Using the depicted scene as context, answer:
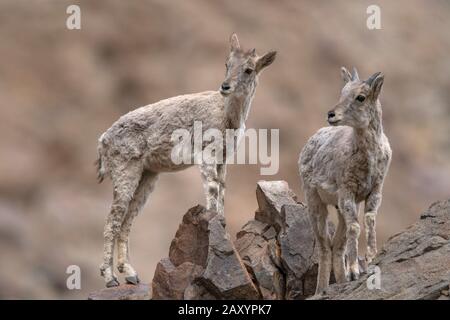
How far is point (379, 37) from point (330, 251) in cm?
2282

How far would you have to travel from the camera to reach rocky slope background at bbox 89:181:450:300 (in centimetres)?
1155

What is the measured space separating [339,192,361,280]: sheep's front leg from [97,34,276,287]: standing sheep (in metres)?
2.40

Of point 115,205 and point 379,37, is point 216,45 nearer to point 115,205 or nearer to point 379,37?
point 379,37

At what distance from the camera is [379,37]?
34.2 m

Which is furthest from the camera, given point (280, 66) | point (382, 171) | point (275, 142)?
point (280, 66)

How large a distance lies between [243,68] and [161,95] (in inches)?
678

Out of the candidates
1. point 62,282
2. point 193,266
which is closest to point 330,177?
point 193,266

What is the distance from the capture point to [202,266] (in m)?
12.6

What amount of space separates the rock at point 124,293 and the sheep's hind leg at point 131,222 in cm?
30

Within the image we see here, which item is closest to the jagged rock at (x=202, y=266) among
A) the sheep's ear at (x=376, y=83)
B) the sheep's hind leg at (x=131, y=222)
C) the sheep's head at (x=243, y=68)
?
the sheep's hind leg at (x=131, y=222)

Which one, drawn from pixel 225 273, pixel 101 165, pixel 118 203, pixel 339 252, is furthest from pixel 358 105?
pixel 101 165

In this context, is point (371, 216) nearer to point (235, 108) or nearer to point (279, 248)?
point (279, 248)

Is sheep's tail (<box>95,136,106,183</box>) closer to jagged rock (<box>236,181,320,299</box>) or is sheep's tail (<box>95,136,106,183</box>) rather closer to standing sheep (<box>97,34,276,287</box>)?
standing sheep (<box>97,34,276,287</box>)

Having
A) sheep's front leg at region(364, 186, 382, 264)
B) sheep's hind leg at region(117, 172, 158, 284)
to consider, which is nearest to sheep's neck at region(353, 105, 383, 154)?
sheep's front leg at region(364, 186, 382, 264)
